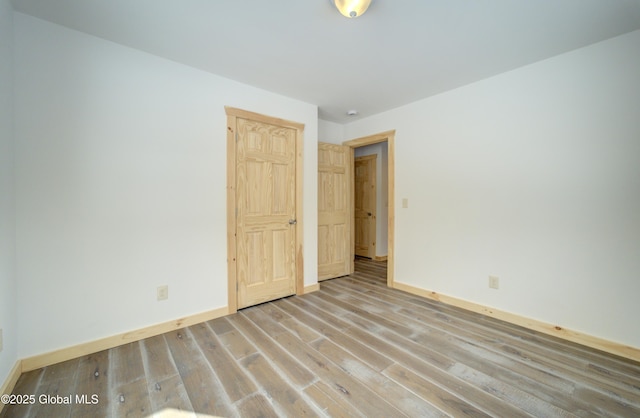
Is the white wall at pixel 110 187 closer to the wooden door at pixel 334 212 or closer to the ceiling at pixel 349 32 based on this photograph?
the ceiling at pixel 349 32

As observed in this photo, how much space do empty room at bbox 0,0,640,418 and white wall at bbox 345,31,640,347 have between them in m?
0.02

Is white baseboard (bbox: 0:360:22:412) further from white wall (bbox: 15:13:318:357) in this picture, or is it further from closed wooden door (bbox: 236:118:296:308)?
closed wooden door (bbox: 236:118:296:308)

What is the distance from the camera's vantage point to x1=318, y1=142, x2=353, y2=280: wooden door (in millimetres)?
3941

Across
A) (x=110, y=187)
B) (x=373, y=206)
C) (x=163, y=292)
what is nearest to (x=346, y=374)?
(x=163, y=292)

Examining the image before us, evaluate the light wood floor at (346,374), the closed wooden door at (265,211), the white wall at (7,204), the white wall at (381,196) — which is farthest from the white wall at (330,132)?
the white wall at (7,204)

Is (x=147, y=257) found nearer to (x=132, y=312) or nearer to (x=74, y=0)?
(x=132, y=312)

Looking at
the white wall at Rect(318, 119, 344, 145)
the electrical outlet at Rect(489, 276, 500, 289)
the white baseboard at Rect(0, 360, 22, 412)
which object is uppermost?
the white wall at Rect(318, 119, 344, 145)

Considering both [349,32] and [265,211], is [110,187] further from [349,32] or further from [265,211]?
[349,32]

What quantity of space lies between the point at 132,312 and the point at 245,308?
1.06 m

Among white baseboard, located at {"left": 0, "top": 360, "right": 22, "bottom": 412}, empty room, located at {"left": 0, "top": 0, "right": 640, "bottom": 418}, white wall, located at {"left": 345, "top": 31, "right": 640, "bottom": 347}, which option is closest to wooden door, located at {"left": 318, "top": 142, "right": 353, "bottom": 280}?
empty room, located at {"left": 0, "top": 0, "right": 640, "bottom": 418}

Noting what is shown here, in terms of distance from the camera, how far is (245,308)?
2877mm

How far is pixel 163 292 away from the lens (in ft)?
7.64

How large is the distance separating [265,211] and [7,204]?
1935 mm

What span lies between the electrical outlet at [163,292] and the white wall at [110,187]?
5 cm
